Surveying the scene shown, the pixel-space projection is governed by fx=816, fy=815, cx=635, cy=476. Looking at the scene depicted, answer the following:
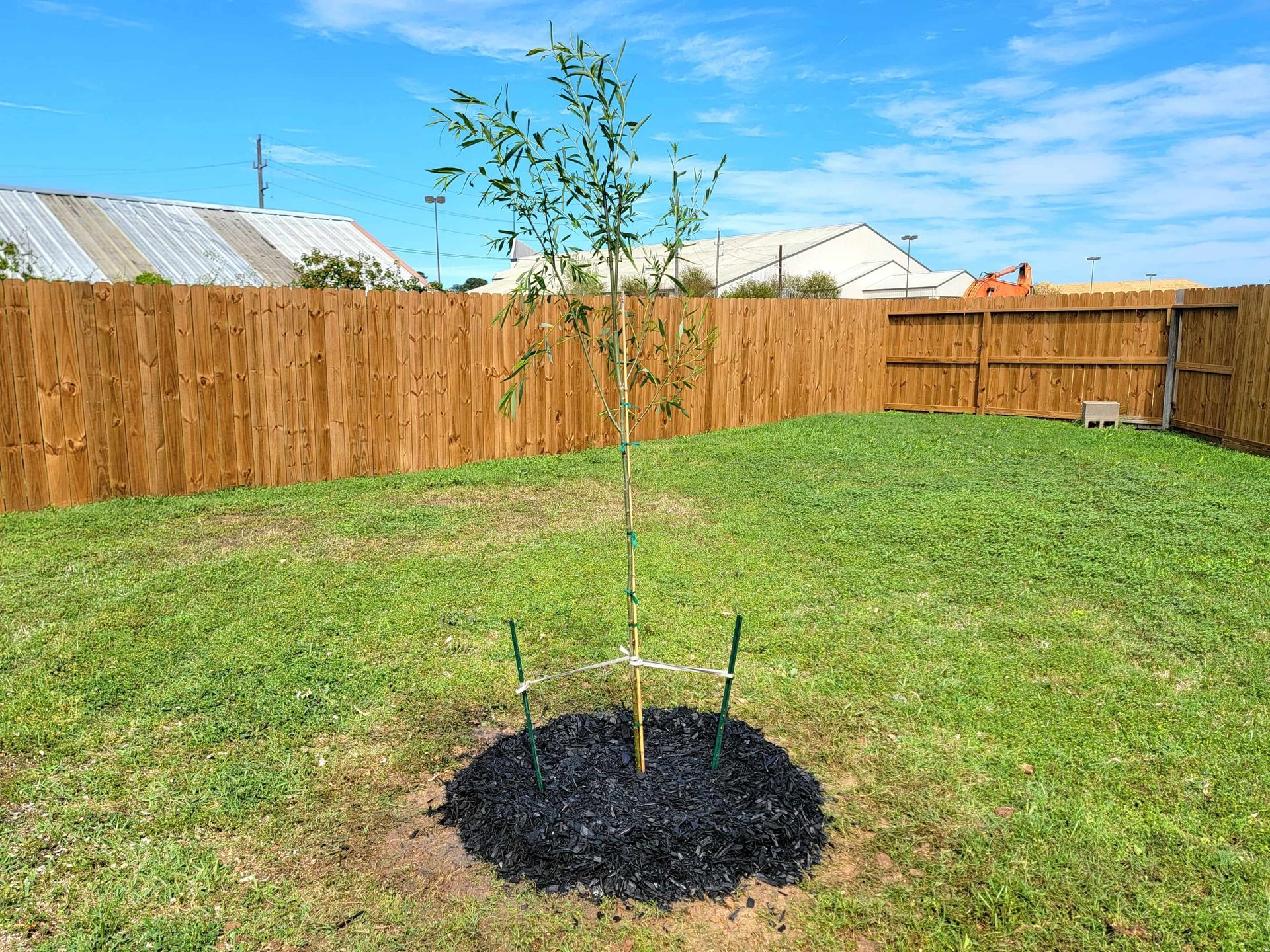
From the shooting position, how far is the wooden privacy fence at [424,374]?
22.5ft

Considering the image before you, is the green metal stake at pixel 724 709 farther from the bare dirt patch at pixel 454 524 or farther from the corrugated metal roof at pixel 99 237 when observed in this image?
the corrugated metal roof at pixel 99 237

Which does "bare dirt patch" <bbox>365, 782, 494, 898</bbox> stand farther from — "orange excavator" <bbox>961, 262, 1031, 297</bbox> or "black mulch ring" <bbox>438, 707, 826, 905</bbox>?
"orange excavator" <bbox>961, 262, 1031, 297</bbox>

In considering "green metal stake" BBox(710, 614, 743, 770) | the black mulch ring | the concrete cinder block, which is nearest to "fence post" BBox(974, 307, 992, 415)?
the concrete cinder block

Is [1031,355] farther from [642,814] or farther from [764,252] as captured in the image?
[764,252]

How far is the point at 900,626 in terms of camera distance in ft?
15.2

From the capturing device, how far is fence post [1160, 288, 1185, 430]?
11203mm

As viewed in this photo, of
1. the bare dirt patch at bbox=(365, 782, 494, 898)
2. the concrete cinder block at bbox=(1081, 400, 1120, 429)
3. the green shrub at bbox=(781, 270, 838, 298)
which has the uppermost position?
the green shrub at bbox=(781, 270, 838, 298)

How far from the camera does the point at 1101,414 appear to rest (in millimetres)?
11562

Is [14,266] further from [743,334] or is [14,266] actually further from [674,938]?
[674,938]

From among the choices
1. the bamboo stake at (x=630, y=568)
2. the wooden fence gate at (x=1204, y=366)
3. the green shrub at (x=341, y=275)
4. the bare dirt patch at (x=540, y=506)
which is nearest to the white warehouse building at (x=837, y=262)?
the green shrub at (x=341, y=275)

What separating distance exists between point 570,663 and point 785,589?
65.6 inches

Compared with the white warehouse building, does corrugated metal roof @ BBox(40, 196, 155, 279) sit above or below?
below

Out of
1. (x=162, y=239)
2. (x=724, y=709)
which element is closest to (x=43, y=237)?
(x=162, y=239)

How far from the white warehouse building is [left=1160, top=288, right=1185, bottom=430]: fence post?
34.3 m
